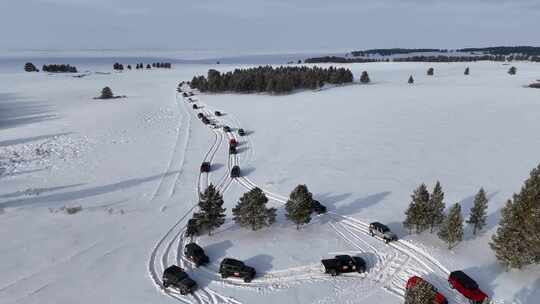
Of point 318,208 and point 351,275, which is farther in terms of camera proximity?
point 318,208

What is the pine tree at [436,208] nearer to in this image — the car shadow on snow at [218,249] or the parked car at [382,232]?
the parked car at [382,232]

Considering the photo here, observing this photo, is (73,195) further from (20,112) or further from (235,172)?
(20,112)

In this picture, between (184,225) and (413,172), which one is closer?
(184,225)

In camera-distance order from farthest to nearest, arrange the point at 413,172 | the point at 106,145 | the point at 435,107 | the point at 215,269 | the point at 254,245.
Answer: the point at 435,107
the point at 106,145
the point at 413,172
the point at 254,245
the point at 215,269

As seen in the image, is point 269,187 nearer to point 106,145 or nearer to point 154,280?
point 154,280

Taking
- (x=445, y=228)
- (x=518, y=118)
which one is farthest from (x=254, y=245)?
(x=518, y=118)

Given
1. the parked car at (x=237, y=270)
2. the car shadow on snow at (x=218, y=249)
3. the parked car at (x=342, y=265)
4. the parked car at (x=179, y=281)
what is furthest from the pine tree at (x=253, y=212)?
the parked car at (x=179, y=281)

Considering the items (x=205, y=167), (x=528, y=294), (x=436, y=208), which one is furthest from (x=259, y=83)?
(x=528, y=294)
